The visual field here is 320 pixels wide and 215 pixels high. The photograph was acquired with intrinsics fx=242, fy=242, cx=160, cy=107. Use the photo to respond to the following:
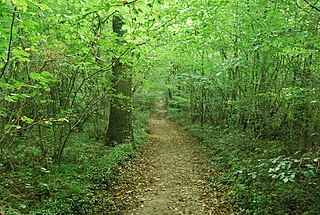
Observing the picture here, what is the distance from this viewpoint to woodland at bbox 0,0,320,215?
467cm

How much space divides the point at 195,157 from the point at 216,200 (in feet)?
15.1

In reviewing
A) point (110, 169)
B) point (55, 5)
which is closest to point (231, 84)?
point (110, 169)

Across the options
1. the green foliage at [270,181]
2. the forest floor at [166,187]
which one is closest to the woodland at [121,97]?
the green foliage at [270,181]

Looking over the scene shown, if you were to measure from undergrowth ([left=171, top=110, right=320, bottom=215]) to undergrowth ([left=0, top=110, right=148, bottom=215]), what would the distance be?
10.8 feet

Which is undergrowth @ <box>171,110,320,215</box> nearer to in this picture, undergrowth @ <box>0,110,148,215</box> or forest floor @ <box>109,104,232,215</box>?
forest floor @ <box>109,104,232,215</box>

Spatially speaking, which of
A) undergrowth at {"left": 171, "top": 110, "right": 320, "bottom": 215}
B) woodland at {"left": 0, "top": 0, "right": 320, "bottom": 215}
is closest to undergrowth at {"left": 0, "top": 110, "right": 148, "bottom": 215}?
woodland at {"left": 0, "top": 0, "right": 320, "bottom": 215}

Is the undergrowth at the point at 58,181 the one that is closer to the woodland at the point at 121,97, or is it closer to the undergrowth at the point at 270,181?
the woodland at the point at 121,97

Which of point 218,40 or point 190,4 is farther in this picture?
point 218,40

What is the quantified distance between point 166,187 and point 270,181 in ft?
9.47

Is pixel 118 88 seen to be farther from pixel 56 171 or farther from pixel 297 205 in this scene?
pixel 297 205

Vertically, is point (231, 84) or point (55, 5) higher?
point (55, 5)

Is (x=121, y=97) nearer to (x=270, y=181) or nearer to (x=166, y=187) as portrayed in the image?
(x=166, y=187)

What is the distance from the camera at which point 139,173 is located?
8.42 metres

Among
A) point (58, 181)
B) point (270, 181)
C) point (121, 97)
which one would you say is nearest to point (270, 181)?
point (270, 181)
